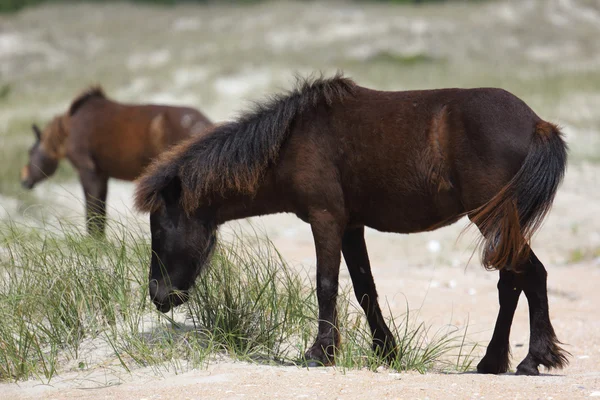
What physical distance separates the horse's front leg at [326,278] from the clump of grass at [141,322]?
0.30 feet

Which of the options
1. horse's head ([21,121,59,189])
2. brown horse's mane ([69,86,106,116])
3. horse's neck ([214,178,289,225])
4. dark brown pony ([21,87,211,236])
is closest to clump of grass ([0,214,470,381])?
horse's neck ([214,178,289,225])

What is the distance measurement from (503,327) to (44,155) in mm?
9471

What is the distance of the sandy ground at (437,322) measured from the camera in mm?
4512

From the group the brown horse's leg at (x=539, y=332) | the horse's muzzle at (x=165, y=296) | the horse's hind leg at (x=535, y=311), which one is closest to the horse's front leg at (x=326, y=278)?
the horse's muzzle at (x=165, y=296)

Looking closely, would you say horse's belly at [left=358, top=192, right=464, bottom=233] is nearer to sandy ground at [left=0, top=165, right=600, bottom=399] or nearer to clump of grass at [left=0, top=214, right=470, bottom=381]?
sandy ground at [left=0, top=165, right=600, bottom=399]

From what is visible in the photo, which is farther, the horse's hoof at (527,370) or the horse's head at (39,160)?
the horse's head at (39,160)

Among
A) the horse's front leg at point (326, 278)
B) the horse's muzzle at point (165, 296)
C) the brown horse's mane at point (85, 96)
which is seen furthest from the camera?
the brown horse's mane at point (85, 96)

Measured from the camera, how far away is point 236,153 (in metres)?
5.45

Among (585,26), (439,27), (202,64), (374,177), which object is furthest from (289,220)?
(585,26)

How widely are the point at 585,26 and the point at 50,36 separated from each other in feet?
70.6

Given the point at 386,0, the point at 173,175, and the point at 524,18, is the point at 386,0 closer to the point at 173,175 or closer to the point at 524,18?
the point at 524,18

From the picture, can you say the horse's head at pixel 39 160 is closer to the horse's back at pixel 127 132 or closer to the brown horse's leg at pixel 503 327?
the horse's back at pixel 127 132

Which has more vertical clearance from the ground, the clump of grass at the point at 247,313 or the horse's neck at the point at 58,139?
the horse's neck at the point at 58,139

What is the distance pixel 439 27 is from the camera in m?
34.3
